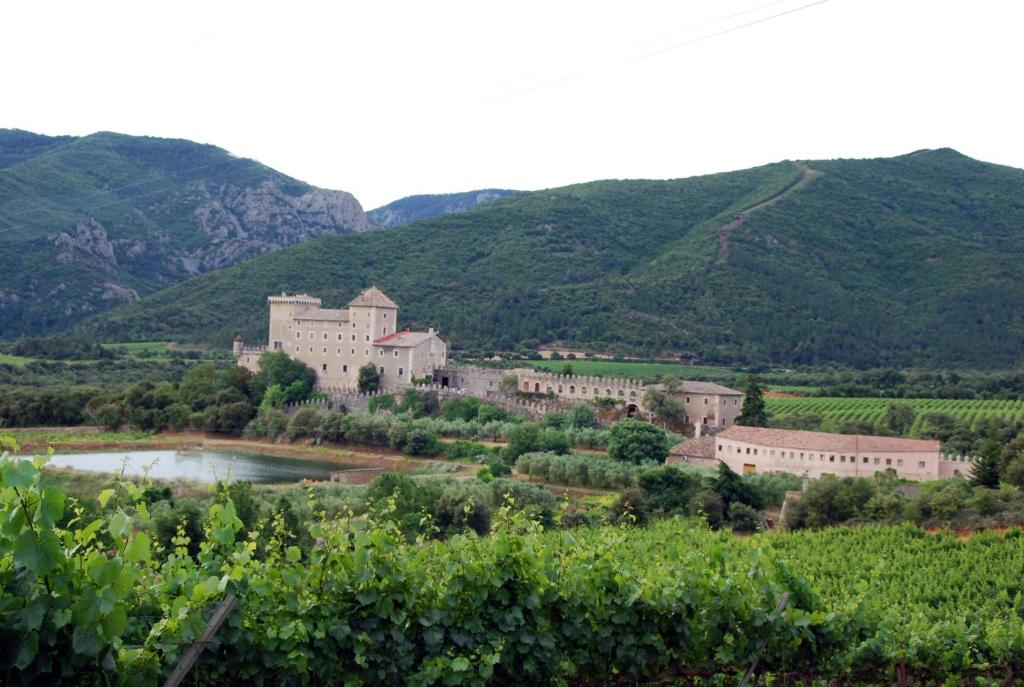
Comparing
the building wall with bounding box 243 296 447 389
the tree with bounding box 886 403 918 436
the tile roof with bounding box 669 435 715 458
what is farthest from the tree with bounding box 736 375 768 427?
the building wall with bounding box 243 296 447 389

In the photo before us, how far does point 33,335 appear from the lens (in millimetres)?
76812

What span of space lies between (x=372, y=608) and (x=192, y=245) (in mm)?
111382

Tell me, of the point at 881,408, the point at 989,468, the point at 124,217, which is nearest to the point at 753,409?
the point at 881,408

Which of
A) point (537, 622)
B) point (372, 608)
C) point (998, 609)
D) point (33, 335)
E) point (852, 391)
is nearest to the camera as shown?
point (372, 608)

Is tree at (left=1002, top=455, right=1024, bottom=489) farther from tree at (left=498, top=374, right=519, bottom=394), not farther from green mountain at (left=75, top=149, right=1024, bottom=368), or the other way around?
green mountain at (left=75, top=149, right=1024, bottom=368)

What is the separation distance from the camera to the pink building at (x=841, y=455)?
107 ft

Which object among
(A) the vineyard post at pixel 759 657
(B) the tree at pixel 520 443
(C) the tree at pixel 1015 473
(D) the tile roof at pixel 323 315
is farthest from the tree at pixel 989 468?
(D) the tile roof at pixel 323 315

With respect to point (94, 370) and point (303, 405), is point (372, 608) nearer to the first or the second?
point (303, 405)

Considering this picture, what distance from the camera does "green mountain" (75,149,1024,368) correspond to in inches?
2857

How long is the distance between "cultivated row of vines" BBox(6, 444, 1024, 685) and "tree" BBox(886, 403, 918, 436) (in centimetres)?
3510

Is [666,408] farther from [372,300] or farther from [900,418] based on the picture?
[372,300]

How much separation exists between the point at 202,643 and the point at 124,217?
109 m

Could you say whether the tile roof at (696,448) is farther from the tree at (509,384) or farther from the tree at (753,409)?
the tree at (509,384)

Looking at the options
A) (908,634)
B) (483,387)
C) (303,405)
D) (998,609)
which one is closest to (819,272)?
(483,387)
